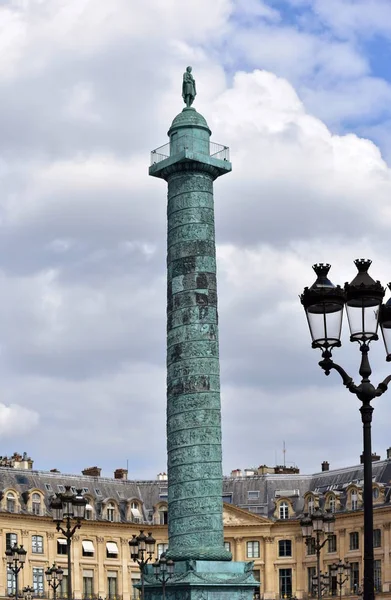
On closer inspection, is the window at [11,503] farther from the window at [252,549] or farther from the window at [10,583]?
the window at [252,549]

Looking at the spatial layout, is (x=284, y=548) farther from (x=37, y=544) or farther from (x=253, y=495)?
(x=37, y=544)

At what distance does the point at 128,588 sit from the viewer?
63.6 meters

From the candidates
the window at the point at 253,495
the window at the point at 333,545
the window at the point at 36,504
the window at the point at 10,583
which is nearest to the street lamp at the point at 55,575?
the window at the point at 10,583

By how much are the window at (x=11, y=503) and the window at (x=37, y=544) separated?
1.82 metres

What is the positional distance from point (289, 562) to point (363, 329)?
181 ft

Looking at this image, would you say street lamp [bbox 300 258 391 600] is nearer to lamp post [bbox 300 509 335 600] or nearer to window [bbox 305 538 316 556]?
lamp post [bbox 300 509 335 600]

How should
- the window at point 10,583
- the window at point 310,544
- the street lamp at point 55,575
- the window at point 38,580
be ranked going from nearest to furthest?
the window at point 310,544
the street lamp at point 55,575
the window at point 10,583
the window at point 38,580

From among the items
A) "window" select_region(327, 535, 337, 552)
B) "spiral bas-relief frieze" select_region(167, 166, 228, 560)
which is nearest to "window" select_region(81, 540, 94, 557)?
"window" select_region(327, 535, 337, 552)

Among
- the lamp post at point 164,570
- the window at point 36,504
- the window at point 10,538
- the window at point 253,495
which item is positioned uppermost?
the window at point 253,495

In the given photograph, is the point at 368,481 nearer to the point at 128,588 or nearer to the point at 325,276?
the point at 325,276

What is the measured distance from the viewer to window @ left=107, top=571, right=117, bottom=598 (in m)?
62.9

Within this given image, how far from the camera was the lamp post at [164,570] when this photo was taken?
33812mm

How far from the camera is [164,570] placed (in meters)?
33.8

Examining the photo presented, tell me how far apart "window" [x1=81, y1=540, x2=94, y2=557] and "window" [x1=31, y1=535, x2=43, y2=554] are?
2.26 m
